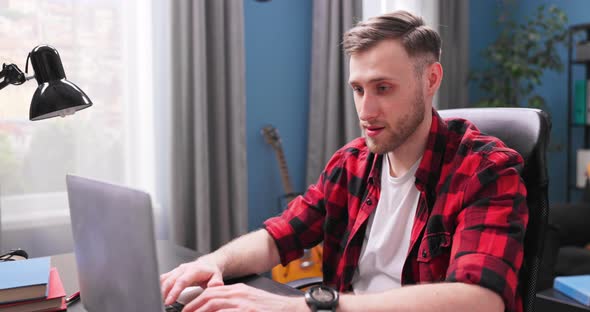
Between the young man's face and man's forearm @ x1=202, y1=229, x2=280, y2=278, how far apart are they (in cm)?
35

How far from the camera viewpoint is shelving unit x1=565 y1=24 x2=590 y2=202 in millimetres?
3408

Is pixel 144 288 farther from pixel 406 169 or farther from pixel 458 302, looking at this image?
pixel 406 169

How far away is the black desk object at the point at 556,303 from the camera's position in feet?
5.26

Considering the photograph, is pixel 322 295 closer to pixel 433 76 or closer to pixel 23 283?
pixel 23 283

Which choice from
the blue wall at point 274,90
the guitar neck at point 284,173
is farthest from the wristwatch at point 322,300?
the blue wall at point 274,90

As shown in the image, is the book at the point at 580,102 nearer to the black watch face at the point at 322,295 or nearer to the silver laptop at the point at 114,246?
the black watch face at the point at 322,295

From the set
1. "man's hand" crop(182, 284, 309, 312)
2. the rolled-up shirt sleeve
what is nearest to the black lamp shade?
"man's hand" crop(182, 284, 309, 312)

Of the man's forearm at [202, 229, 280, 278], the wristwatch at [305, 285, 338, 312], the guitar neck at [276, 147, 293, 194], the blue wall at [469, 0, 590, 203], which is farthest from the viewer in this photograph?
the blue wall at [469, 0, 590, 203]

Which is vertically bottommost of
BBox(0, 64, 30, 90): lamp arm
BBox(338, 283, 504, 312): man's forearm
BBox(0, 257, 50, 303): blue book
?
BBox(338, 283, 504, 312): man's forearm

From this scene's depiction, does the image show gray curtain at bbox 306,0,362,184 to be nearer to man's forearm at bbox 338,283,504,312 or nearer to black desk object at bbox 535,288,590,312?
black desk object at bbox 535,288,590,312

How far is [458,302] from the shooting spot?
3.26 ft

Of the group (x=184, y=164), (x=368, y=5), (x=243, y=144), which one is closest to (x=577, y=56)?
(x=368, y=5)

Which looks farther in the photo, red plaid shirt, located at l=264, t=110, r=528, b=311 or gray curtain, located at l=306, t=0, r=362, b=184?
gray curtain, located at l=306, t=0, r=362, b=184

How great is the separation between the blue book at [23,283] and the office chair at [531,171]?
91 cm
